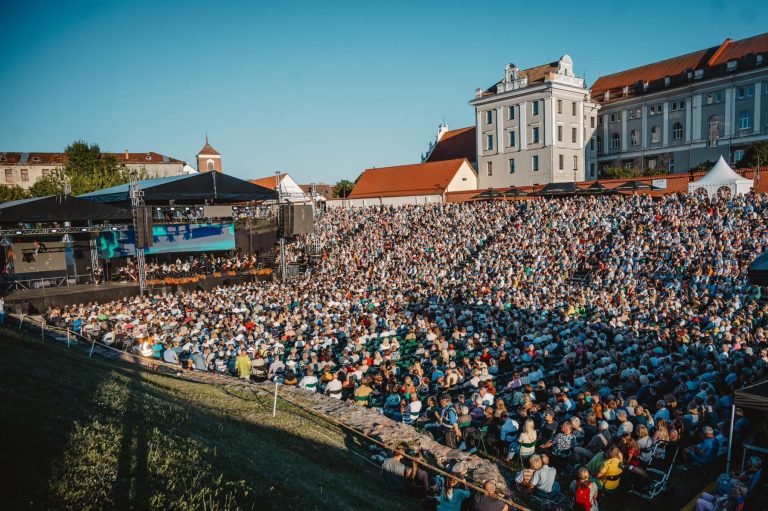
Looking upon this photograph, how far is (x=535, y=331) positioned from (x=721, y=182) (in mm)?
18781

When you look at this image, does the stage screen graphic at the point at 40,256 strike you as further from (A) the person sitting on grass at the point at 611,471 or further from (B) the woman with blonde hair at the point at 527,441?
(A) the person sitting on grass at the point at 611,471

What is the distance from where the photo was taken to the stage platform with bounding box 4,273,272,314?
21875mm

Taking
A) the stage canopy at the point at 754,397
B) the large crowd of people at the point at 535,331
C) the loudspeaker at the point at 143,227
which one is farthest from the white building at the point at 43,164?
the stage canopy at the point at 754,397

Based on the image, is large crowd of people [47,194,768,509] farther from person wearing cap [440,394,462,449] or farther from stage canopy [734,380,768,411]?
stage canopy [734,380,768,411]

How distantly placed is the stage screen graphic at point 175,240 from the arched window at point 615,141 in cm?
4324

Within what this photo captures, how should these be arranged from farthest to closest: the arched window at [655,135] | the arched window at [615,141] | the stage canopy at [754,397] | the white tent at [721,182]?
1. the arched window at [615,141]
2. the arched window at [655,135]
3. the white tent at [721,182]
4. the stage canopy at [754,397]

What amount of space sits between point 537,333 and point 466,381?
442cm

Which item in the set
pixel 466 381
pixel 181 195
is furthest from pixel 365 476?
pixel 181 195

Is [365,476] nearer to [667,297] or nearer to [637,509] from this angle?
[637,509]

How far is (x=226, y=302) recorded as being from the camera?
73.5ft

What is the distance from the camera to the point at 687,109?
4866cm

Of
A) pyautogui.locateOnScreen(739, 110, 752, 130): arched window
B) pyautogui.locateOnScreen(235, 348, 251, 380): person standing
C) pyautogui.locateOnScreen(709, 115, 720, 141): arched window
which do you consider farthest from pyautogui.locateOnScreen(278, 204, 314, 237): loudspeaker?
pyautogui.locateOnScreen(739, 110, 752, 130): arched window

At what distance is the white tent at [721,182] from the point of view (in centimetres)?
2677

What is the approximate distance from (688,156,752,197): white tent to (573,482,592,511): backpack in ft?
83.4
